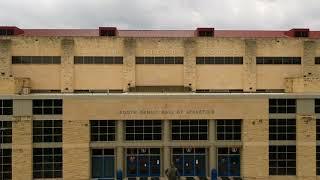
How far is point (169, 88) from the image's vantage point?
198 feet

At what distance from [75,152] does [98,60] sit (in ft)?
43.7

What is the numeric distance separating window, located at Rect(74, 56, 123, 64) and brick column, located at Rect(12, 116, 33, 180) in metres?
11.9

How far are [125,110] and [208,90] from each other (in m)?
13.3

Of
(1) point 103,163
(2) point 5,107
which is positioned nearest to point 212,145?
(1) point 103,163

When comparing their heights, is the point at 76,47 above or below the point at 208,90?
above

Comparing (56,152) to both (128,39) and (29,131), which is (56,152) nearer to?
(29,131)

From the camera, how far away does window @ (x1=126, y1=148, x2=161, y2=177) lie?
52.6 m

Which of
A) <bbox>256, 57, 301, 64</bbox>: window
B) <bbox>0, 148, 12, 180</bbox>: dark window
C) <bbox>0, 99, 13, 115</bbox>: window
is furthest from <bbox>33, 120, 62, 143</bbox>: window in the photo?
<bbox>256, 57, 301, 64</bbox>: window

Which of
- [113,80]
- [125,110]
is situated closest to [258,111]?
[125,110]

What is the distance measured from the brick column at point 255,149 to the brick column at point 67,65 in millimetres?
21362

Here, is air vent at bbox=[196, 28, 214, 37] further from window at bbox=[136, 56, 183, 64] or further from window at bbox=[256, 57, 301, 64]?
window at bbox=[256, 57, 301, 64]

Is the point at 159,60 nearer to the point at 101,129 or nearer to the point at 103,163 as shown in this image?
the point at 101,129

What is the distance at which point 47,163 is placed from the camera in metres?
50.9

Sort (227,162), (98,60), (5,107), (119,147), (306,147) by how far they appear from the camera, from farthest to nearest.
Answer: (98,60) < (227,162) < (306,147) < (119,147) < (5,107)
